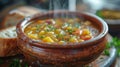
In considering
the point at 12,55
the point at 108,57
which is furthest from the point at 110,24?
the point at 12,55

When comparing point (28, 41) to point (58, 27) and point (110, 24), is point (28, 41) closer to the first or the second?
point (58, 27)

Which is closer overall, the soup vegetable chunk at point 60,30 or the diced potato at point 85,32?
the soup vegetable chunk at point 60,30

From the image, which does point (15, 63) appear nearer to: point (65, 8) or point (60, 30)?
point (60, 30)

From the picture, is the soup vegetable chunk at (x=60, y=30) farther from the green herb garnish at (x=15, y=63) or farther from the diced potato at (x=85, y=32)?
the green herb garnish at (x=15, y=63)

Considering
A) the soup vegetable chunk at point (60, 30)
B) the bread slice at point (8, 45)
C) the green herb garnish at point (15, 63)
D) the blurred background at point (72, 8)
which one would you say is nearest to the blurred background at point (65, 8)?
the blurred background at point (72, 8)

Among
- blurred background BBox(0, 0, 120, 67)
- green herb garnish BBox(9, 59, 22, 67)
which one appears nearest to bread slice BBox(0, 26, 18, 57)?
green herb garnish BBox(9, 59, 22, 67)

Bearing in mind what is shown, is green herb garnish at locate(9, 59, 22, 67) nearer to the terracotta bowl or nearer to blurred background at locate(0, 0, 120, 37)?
the terracotta bowl
